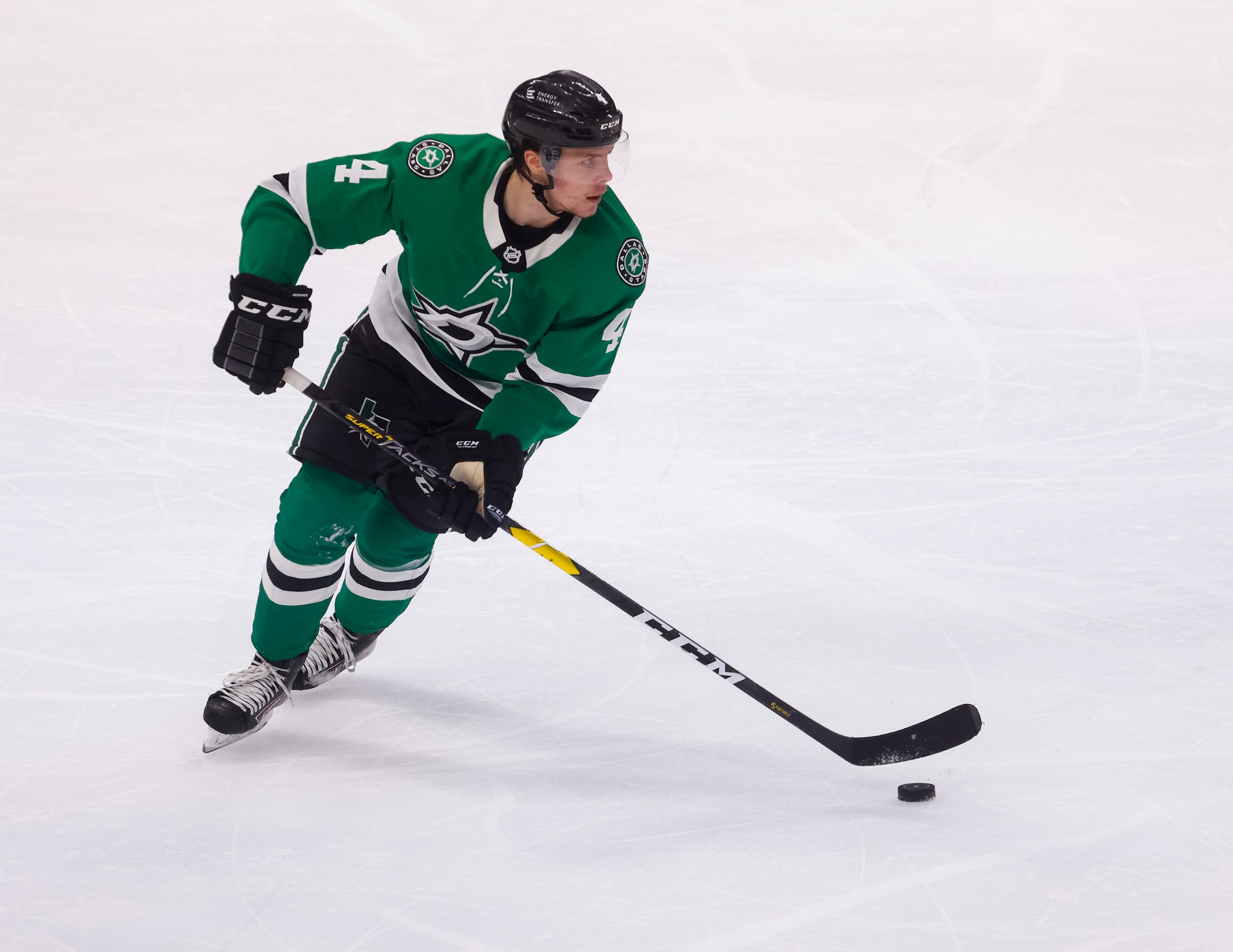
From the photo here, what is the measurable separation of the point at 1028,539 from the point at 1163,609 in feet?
1.33

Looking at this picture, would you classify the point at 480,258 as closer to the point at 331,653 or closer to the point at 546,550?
the point at 546,550

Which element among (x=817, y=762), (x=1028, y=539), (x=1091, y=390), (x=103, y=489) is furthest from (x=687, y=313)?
(x=817, y=762)

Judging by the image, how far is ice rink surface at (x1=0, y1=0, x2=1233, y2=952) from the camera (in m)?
1.96

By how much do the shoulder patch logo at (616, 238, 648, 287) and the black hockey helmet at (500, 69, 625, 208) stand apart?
0.17 m

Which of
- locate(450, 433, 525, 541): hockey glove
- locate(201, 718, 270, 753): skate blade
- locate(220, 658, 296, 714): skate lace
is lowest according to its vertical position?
locate(201, 718, 270, 753): skate blade

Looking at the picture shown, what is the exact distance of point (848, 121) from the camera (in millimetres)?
5766

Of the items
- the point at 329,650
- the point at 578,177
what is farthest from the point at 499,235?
the point at 329,650

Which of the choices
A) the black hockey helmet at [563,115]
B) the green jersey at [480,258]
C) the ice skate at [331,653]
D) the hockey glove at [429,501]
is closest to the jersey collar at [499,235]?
the green jersey at [480,258]

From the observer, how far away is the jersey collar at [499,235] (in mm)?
2213

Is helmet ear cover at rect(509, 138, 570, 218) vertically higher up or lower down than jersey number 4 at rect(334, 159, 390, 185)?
higher up

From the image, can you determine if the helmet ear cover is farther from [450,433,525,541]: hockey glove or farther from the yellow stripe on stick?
the yellow stripe on stick

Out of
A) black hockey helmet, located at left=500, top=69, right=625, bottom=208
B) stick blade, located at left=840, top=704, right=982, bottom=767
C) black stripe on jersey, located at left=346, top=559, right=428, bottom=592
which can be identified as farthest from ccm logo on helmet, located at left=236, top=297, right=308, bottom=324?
stick blade, located at left=840, top=704, right=982, bottom=767

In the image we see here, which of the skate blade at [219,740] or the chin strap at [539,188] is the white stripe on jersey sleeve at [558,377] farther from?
the skate blade at [219,740]

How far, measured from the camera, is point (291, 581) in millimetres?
2379
